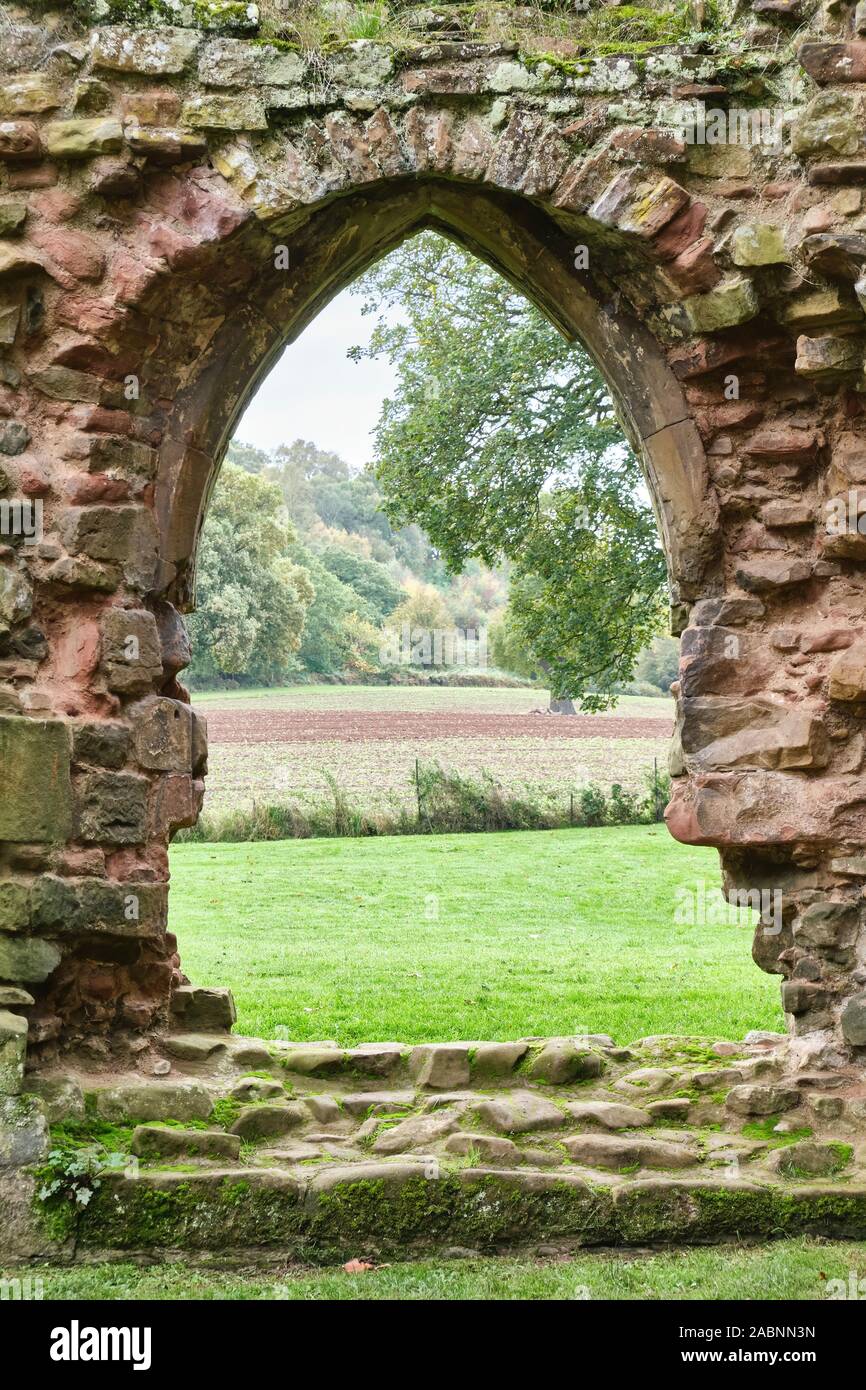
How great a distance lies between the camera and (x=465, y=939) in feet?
39.7

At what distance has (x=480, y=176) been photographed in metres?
5.75

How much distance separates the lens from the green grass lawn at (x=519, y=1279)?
4.67 meters

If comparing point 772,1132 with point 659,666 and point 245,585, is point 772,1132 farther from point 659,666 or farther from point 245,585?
point 659,666

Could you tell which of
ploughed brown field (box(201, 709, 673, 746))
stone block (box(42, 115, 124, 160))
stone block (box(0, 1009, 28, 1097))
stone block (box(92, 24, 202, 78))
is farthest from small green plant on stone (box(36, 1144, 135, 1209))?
ploughed brown field (box(201, 709, 673, 746))

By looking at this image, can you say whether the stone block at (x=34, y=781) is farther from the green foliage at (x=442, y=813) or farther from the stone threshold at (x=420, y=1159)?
the green foliage at (x=442, y=813)

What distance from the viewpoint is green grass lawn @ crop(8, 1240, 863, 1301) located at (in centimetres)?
467

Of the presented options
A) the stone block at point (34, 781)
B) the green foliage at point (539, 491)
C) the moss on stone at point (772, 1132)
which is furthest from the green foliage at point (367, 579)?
the moss on stone at point (772, 1132)

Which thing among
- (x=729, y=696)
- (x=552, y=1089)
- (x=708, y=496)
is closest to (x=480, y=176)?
(x=708, y=496)

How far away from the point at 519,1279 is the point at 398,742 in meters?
18.7

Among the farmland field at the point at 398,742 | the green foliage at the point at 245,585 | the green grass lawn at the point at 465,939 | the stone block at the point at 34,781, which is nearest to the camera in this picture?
the stone block at the point at 34,781

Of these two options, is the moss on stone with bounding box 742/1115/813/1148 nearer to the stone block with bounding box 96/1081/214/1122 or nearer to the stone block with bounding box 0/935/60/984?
the stone block with bounding box 96/1081/214/1122

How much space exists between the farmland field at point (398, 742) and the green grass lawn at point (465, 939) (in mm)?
2135

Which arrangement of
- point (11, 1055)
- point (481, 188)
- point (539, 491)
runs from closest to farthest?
point (11, 1055)
point (481, 188)
point (539, 491)

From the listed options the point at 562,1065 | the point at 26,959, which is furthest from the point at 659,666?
the point at 26,959
